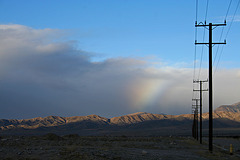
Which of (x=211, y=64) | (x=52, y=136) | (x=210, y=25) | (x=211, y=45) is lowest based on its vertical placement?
(x=52, y=136)

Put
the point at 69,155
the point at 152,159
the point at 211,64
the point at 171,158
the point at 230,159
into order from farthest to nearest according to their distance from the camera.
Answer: the point at 211,64 → the point at 230,159 → the point at 171,158 → the point at 152,159 → the point at 69,155

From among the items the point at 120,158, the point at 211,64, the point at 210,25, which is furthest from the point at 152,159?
the point at 210,25

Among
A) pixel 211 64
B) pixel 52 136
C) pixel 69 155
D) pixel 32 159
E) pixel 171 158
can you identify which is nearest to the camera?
pixel 32 159

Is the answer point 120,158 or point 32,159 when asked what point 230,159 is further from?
point 32,159

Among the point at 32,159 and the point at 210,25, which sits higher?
the point at 210,25

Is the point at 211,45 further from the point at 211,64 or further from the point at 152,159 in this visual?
the point at 152,159

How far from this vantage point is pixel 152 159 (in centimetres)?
2242

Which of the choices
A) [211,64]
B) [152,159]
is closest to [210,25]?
[211,64]

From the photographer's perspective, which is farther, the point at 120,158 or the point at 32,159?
the point at 120,158

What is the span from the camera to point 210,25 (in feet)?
112

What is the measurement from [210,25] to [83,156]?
21.9 m

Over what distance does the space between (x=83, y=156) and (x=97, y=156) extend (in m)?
1.16

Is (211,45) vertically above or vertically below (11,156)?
above

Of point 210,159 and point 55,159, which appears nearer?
point 55,159
